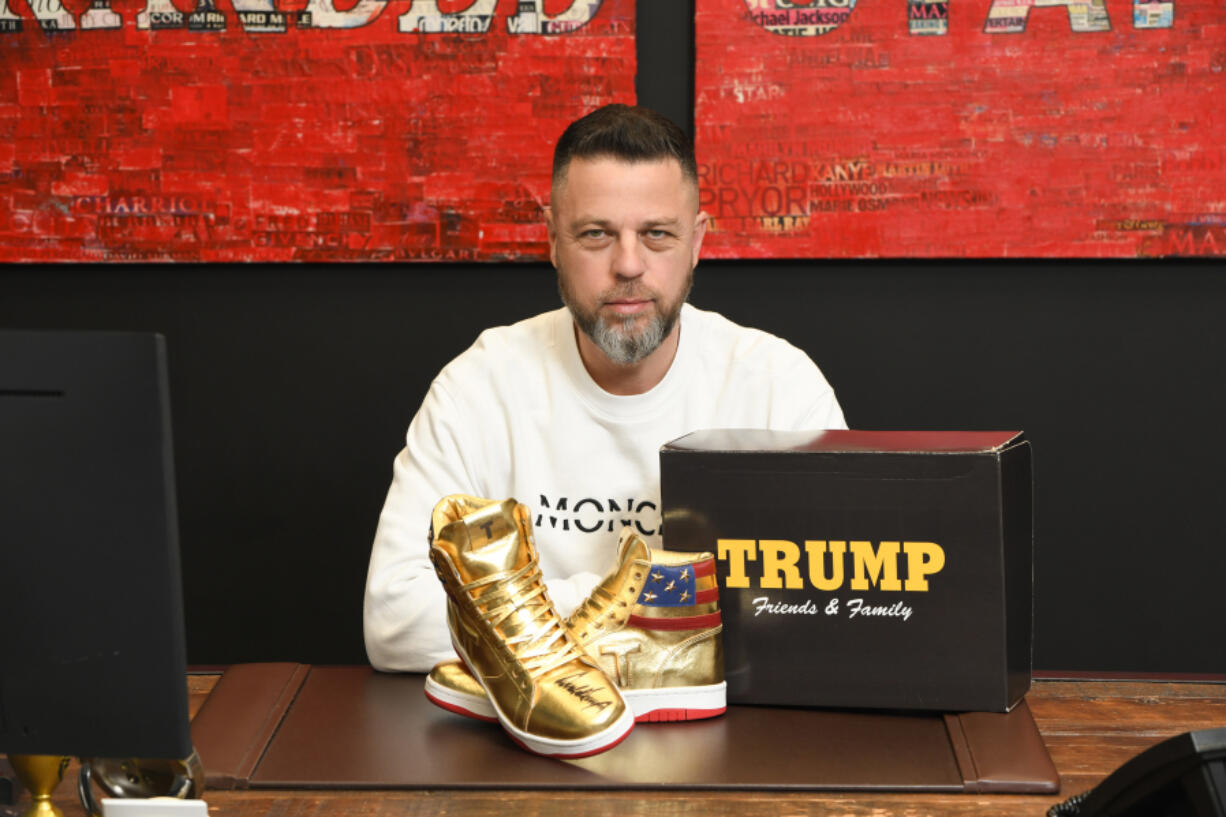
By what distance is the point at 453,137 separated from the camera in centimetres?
243

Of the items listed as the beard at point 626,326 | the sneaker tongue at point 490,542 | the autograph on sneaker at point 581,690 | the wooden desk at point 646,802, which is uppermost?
the beard at point 626,326

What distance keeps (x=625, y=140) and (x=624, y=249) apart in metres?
0.16

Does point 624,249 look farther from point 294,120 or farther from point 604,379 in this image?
point 294,120

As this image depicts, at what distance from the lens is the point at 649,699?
3.50ft

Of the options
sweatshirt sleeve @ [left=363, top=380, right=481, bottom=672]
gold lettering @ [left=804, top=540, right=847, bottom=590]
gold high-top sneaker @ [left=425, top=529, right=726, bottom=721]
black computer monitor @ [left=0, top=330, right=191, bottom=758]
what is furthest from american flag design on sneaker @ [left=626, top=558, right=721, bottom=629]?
black computer monitor @ [left=0, top=330, right=191, bottom=758]

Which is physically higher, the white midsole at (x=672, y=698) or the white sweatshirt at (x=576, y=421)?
the white sweatshirt at (x=576, y=421)

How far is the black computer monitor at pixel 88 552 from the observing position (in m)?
0.70

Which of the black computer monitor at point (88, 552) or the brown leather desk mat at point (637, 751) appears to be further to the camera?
the brown leather desk mat at point (637, 751)

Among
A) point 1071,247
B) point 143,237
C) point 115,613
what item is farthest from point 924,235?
point 115,613

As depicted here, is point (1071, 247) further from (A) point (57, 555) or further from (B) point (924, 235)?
(A) point (57, 555)

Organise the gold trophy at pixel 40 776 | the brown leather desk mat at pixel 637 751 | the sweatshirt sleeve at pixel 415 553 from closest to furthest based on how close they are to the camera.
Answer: the gold trophy at pixel 40 776, the brown leather desk mat at pixel 637 751, the sweatshirt sleeve at pixel 415 553

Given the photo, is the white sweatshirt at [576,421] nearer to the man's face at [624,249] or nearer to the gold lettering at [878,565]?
the man's face at [624,249]

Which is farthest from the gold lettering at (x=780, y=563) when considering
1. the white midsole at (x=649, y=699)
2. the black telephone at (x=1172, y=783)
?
the black telephone at (x=1172, y=783)

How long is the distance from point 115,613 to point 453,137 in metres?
1.83
